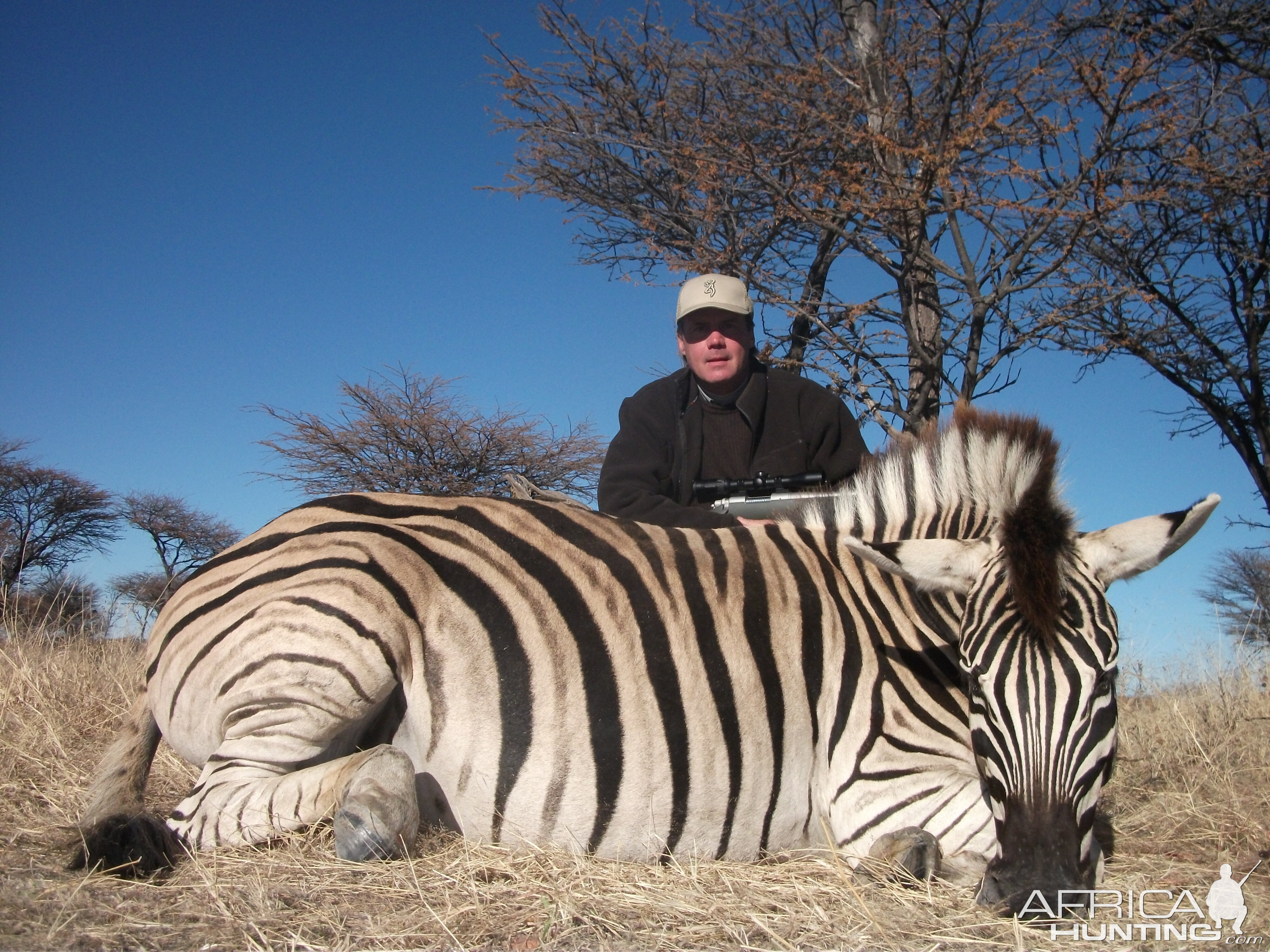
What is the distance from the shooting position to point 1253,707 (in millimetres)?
4914

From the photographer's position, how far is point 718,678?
9.13 feet

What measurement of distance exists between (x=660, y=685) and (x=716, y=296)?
8.09 ft

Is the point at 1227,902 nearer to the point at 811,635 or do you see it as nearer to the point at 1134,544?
the point at 1134,544

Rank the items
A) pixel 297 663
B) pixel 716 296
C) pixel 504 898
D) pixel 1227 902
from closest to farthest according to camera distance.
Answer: pixel 504 898 < pixel 1227 902 < pixel 297 663 < pixel 716 296

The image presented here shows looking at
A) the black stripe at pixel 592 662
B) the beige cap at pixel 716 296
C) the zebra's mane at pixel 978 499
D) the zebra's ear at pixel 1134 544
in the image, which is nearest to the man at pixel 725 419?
the beige cap at pixel 716 296

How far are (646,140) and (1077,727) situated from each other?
785cm

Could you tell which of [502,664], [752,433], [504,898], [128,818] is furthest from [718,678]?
[752,433]

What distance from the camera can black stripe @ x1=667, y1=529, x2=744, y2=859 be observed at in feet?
8.84

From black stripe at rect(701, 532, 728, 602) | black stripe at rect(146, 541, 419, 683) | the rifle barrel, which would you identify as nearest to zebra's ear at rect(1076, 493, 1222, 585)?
black stripe at rect(701, 532, 728, 602)

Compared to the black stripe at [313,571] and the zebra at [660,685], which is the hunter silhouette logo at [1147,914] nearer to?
the zebra at [660,685]

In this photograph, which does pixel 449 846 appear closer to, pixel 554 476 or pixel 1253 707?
pixel 1253 707

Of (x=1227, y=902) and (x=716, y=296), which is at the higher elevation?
(x=716, y=296)

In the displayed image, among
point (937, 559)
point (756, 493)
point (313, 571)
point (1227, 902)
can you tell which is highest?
point (756, 493)

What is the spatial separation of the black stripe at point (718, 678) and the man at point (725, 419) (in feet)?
5.13
